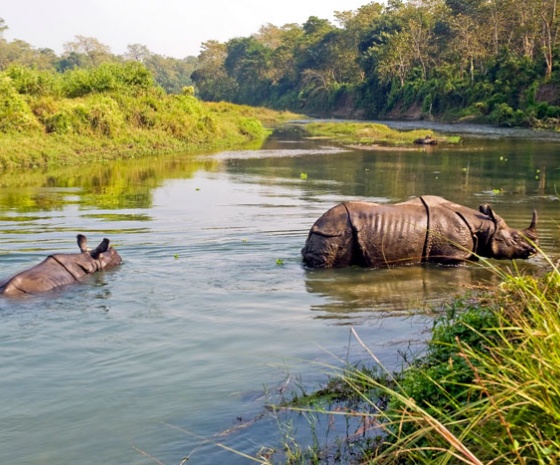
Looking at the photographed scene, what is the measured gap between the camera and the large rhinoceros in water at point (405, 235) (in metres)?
10.3

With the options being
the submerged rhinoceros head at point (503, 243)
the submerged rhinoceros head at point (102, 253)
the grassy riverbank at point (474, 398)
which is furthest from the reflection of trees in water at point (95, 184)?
the grassy riverbank at point (474, 398)

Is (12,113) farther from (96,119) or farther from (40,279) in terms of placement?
(40,279)

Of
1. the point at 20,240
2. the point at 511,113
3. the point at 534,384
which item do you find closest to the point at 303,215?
the point at 20,240

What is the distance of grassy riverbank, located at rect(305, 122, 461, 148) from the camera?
129ft

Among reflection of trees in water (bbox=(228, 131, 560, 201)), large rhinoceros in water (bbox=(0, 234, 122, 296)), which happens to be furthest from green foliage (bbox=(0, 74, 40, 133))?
large rhinoceros in water (bbox=(0, 234, 122, 296))

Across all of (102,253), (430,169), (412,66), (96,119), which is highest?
(412,66)

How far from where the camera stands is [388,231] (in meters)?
10.3

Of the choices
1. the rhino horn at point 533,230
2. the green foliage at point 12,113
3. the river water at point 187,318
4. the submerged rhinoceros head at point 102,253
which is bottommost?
the river water at point 187,318

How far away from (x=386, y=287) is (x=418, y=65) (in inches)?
2780

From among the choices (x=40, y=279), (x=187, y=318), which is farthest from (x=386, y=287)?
(x=40, y=279)

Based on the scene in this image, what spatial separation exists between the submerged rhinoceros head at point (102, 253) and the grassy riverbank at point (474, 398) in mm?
5522

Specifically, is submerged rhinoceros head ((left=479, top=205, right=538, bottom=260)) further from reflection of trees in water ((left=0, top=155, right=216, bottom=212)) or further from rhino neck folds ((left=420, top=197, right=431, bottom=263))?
reflection of trees in water ((left=0, top=155, right=216, bottom=212))

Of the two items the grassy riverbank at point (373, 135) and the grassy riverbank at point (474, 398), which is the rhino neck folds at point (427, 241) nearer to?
the grassy riverbank at point (474, 398)

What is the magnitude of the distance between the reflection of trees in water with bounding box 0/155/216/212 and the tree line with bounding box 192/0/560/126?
1152 inches
